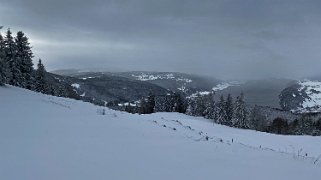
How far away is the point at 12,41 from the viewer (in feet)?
178

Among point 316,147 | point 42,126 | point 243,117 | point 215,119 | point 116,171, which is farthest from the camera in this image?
point 215,119

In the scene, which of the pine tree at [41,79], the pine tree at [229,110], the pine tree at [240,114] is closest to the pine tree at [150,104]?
the pine tree at [229,110]

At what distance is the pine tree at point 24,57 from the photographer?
55000 mm

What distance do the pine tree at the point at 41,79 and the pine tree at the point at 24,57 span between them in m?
8.17

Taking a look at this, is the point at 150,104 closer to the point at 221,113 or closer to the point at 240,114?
the point at 221,113

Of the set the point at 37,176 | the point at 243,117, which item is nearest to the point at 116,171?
the point at 37,176

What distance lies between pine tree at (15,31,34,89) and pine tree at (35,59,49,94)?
8172mm

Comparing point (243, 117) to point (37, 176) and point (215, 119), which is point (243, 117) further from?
point (37, 176)

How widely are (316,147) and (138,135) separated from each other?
16782mm

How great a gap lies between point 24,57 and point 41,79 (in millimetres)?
13154

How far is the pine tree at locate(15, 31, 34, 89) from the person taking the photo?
55.0 metres

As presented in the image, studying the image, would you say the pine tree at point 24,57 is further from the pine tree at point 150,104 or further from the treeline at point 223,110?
the pine tree at point 150,104

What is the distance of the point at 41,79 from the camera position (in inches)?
2699

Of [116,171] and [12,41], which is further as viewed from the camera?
[12,41]
